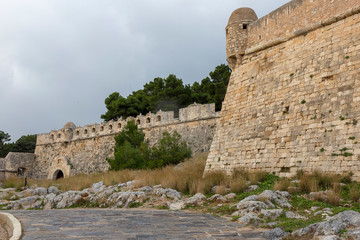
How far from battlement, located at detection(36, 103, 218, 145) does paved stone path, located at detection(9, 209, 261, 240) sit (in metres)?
15.3

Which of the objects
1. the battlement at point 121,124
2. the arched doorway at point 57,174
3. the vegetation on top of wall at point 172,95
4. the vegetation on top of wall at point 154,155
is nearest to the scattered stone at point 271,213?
the vegetation on top of wall at point 154,155

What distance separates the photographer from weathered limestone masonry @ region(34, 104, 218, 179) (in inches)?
875

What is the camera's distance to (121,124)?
28609 millimetres

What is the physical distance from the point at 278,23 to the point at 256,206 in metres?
7.46

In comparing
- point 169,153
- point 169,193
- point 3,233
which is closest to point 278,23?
point 169,193

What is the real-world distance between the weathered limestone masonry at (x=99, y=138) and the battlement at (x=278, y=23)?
28.7ft

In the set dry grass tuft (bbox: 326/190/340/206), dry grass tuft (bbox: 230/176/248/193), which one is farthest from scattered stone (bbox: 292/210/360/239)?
dry grass tuft (bbox: 230/176/248/193)

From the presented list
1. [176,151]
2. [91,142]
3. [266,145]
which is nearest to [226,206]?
[266,145]

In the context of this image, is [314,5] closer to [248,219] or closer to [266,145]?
[266,145]

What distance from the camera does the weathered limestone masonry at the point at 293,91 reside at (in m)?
9.00

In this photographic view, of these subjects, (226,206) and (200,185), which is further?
(200,185)

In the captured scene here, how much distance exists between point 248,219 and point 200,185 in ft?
14.5

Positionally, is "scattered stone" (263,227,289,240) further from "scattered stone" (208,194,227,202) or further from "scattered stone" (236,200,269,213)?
"scattered stone" (208,194,227,202)

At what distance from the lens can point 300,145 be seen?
9.78 m
